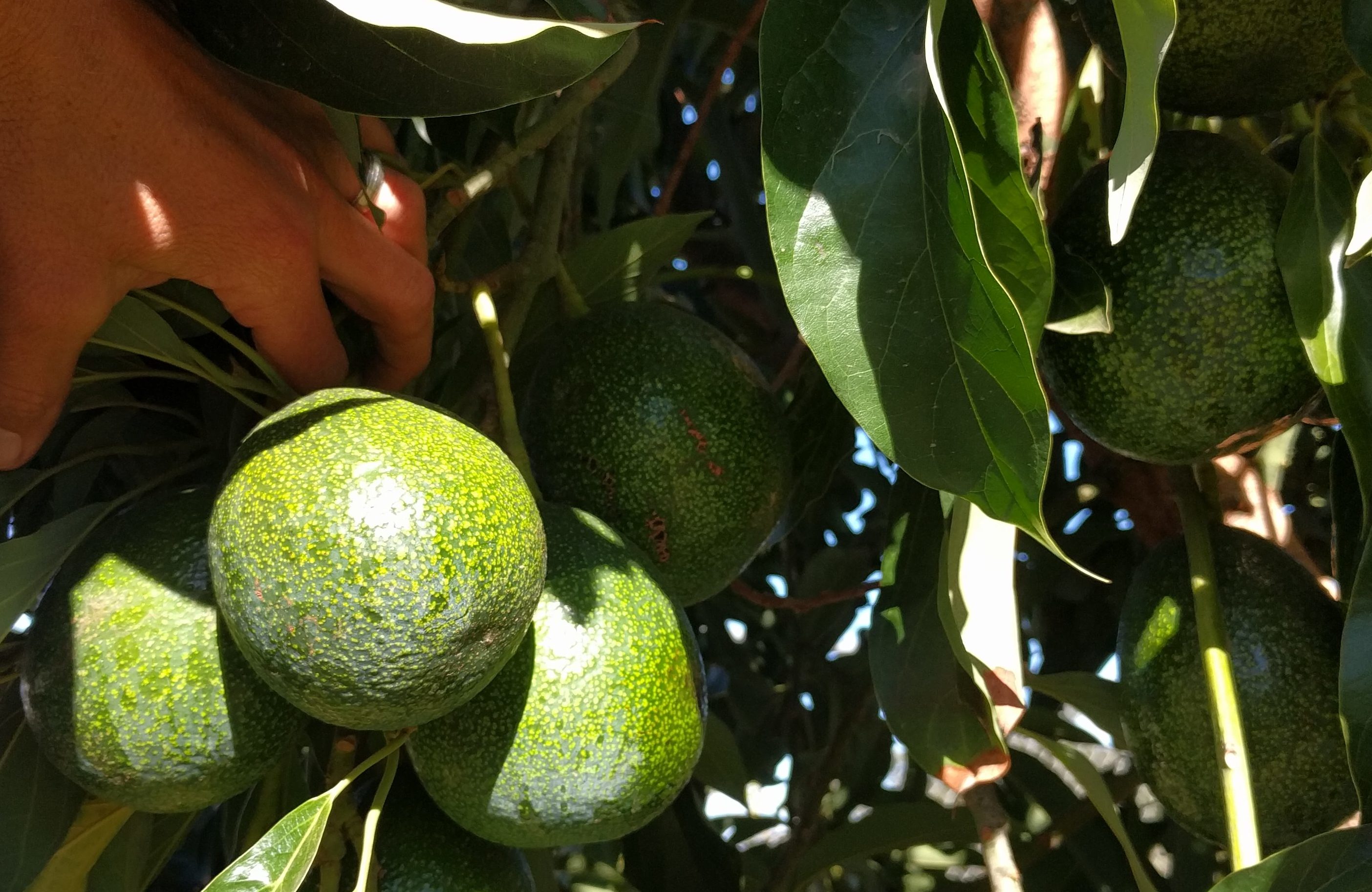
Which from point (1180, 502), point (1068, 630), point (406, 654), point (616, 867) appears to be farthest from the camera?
point (616, 867)

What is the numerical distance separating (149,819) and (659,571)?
49cm

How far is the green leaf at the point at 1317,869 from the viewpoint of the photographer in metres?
0.68

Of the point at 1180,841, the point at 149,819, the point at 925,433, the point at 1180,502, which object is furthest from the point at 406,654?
the point at 1180,841

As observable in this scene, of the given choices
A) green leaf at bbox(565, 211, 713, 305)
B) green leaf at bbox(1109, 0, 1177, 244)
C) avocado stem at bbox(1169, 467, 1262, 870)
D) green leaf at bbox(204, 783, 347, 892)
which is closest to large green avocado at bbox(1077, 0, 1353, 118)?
green leaf at bbox(1109, 0, 1177, 244)

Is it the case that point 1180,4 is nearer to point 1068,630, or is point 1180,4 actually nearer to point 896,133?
point 896,133

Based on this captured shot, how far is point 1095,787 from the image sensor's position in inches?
37.3

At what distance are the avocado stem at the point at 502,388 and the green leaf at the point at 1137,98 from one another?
17.6 inches

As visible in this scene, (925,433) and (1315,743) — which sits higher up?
(925,433)

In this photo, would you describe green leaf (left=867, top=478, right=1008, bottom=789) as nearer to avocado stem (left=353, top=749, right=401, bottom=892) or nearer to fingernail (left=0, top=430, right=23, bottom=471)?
avocado stem (left=353, top=749, right=401, bottom=892)

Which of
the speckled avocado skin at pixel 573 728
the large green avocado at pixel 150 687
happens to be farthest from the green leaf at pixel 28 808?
the speckled avocado skin at pixel 573 728

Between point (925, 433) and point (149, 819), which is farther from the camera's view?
point (149, 819)

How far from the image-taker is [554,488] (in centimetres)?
98

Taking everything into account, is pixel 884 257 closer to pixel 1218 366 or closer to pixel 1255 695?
pixel 1218 366

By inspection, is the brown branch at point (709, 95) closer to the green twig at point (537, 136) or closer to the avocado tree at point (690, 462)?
the avocado tree at point (690, 462)
